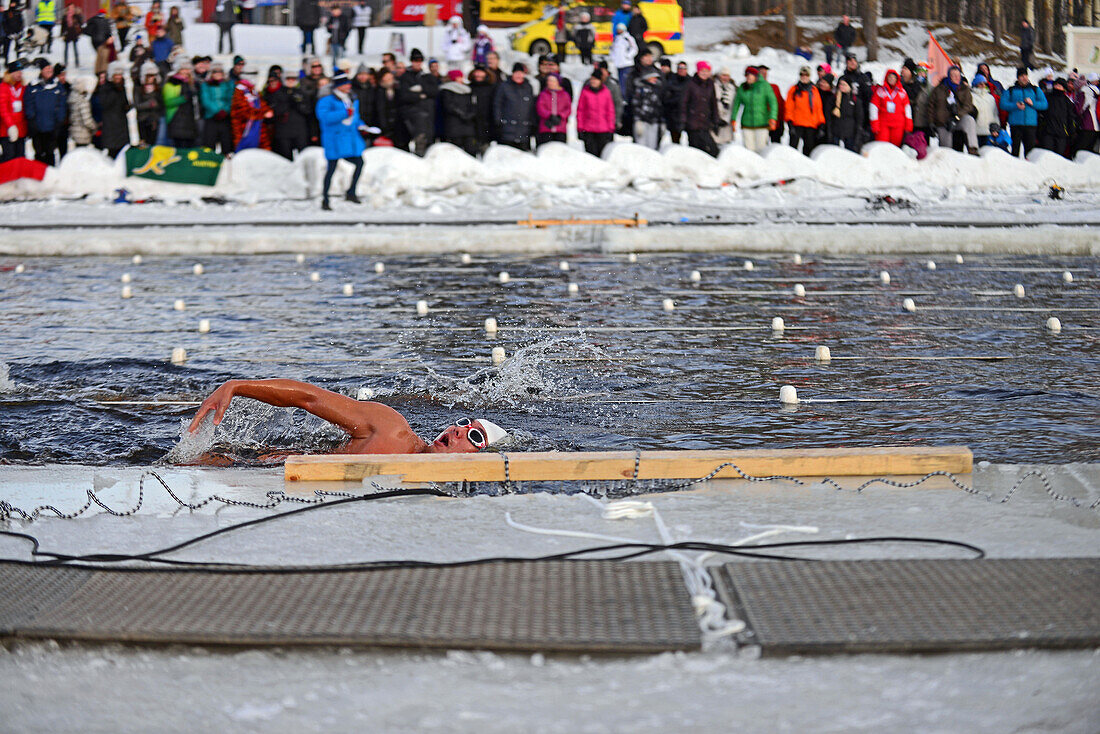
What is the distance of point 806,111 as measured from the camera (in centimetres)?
1917

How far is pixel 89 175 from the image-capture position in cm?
1828

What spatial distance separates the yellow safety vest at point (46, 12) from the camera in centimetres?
3167

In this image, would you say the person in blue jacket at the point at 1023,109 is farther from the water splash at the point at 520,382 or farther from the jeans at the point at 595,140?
the water splash at the point at 520,382

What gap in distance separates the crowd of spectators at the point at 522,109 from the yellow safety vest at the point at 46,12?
14.4m

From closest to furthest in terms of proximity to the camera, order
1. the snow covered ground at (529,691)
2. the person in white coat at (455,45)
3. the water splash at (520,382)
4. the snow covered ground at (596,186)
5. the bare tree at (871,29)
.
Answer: the snow covered ground at (529,691) → the water splash at (520,382) → the snow covered ground at (596,186) → the person in white coat at (455,45) → the bare tree at (871,29)

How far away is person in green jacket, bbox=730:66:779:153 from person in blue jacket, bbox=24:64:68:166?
→ 34.9 feet

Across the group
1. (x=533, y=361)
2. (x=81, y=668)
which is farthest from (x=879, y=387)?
(x=81, y=668)

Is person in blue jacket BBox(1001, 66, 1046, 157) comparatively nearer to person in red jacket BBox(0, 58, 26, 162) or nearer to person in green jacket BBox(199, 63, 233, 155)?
person in green jacket BBox(199, 63, 233, 155)

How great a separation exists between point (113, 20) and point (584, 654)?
105 ft

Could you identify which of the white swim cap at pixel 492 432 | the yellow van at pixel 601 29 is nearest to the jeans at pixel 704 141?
the yellow van at pixel 601 29

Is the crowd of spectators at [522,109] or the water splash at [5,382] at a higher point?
the crowd of spectators at [522,109]

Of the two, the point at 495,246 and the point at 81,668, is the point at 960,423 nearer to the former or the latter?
the point at 81,668

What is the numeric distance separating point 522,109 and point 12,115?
25.5ft

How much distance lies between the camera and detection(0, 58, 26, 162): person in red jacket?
17.8 meters
